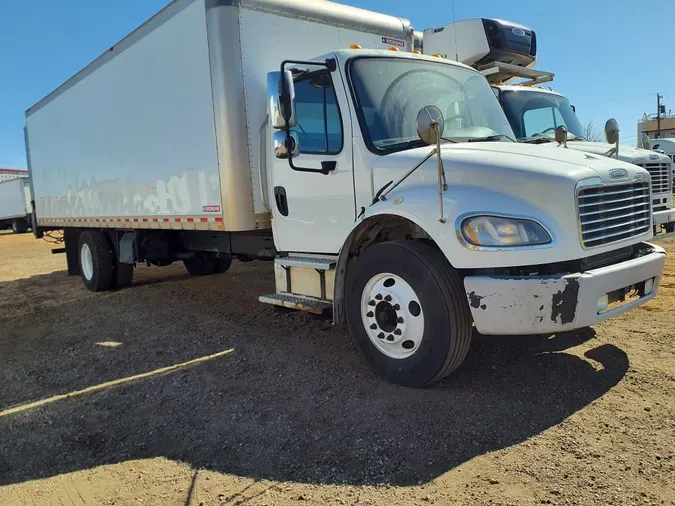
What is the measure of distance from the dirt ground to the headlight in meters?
1.11

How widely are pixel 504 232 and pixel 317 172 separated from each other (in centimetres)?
189

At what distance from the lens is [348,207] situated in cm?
457

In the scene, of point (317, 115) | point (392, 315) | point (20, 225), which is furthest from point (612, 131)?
point (20, 225)

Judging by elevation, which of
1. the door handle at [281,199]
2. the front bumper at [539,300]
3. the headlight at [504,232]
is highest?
the door handle at [281,199]

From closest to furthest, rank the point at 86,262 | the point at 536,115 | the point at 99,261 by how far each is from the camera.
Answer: the point at 536,115 < the point at 99,261 < the point at 86,262

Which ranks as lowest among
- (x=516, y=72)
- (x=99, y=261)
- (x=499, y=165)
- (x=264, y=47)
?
(x=99, y=261)

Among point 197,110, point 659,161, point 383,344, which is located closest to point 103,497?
point 383,344

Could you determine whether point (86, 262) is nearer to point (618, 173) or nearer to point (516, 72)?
point (516, 72)

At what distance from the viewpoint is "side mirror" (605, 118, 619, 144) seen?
16.5ft

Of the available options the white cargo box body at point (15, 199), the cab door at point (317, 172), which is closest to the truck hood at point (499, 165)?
the cab door at point (317, 172)

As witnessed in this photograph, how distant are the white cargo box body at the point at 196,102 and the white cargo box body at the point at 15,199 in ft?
86.3

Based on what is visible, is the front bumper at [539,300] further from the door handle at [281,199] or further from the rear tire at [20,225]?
the rear tire at [20,225]

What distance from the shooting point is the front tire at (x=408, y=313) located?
11.8 ft

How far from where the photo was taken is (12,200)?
3216 cm
